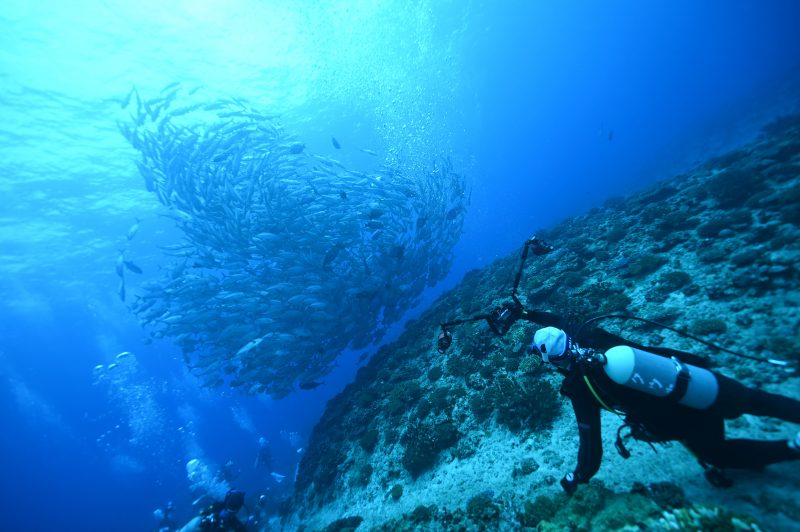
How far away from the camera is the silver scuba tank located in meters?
3.22

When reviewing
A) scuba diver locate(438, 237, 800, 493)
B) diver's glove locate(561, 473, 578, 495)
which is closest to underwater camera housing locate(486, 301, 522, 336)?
scuba diver locate(438, 237, 800, 493)

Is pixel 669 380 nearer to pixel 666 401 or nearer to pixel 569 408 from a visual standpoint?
pixel 666 401

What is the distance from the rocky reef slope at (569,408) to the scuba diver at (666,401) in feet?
1.71

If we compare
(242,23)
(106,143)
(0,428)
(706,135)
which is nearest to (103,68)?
(106,143)

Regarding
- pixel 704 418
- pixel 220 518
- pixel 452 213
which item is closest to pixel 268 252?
pixel 220 518

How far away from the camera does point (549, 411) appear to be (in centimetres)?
700

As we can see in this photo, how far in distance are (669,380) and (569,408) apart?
164 inches

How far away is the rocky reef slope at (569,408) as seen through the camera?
434cm

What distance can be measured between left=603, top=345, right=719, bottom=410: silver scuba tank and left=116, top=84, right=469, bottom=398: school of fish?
10.7m

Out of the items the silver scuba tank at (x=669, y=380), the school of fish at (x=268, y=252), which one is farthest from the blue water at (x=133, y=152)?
the silver scuba tank at (x=669, y=380)

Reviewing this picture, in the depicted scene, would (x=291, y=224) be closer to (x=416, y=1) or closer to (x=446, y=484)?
(x=446, y=484)

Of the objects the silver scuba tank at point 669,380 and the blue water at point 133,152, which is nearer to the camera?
the silver scuba tank at point 669,380

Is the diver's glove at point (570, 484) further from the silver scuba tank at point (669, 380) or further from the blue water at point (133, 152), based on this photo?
the blue water at point (133, 152)

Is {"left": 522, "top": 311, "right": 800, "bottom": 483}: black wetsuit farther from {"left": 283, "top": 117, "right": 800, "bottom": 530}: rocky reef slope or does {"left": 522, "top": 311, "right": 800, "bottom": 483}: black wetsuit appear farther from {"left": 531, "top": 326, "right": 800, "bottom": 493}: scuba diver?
{"left": 283, "top": 117, "right": 800, "bottom": 530}: rocky reef slope
